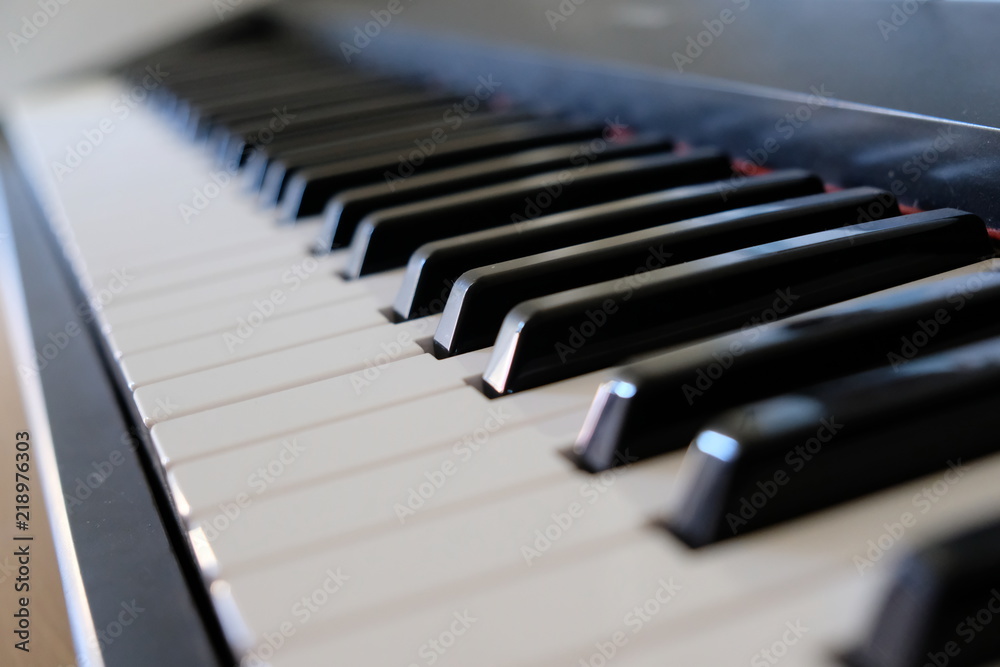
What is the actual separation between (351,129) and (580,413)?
97 centimetres

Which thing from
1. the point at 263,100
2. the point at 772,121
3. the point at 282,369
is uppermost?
the point at 772,121

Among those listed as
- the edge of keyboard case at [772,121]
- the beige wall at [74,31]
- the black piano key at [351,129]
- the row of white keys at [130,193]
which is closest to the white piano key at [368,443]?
the edge of keyboard case at [772,121]

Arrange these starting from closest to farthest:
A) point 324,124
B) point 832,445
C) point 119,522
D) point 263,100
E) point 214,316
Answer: point 832,445
point 119,522
point 214,316
point 324,124
point 263,100

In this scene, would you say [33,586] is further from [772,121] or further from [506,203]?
[772,121]

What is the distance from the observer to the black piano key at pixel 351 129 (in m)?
1.36

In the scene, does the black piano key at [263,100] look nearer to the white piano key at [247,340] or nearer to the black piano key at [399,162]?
the black piano key at [399,162]

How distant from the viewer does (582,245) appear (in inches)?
30.8

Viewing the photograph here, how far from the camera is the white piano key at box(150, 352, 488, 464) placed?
2.04ft

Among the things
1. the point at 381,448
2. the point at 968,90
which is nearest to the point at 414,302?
the point at 381,448

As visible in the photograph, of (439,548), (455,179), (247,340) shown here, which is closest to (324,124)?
(455,179)

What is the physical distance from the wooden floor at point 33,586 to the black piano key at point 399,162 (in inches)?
16.5

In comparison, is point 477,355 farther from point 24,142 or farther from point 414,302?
point 24,142

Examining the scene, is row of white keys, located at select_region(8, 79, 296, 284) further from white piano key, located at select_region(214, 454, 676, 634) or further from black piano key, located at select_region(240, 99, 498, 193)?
white piano key, located at select_region(214, 454, 676, 634)

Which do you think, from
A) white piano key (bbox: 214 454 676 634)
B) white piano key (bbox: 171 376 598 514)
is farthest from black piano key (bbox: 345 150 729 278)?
white piano key (bbox: 214 454 676 634)
